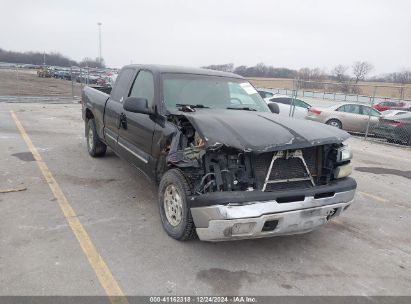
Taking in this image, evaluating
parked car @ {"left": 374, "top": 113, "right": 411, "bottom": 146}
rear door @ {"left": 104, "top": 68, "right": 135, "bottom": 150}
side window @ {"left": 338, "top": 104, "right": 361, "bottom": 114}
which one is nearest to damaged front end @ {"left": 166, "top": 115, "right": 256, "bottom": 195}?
rear door @ {"left": 104, "top": 68, "right": 135, "bottom": 150}

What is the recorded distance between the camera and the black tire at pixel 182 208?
144 inches

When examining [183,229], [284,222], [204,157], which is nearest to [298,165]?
[284,222]

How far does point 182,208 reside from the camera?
3.72 m

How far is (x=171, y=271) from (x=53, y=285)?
1.00 metres

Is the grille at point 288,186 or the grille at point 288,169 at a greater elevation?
the grille at point 288,169

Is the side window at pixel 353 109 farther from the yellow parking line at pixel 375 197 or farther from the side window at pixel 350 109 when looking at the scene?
the yellow parking line at pixel 375 197

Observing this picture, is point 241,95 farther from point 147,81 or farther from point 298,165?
point 298,165

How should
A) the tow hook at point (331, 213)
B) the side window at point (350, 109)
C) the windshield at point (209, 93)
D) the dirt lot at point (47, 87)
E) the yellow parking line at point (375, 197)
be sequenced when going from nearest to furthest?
the tow hook at point (331, 213), the windshield at point (209, 93), the yellow parking line at point (375, 197), the side window at point (350, 109), the dirt lot at point (47, 87)

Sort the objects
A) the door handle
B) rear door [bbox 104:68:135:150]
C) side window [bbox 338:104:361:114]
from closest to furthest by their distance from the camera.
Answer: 1. the door handle
2. rear door [bbox 104:68:135:150]
3. side window [bbox 338:104:361:114]

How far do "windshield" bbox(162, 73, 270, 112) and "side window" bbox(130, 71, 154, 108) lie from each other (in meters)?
0.22

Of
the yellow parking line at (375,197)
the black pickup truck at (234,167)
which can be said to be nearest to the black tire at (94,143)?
the black pickup truck at (234,167)

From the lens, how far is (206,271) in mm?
3475

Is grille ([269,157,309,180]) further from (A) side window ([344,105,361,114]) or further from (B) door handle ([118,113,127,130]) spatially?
(A) side window ([344,105,361,114])

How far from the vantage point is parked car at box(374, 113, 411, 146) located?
12977 mm
